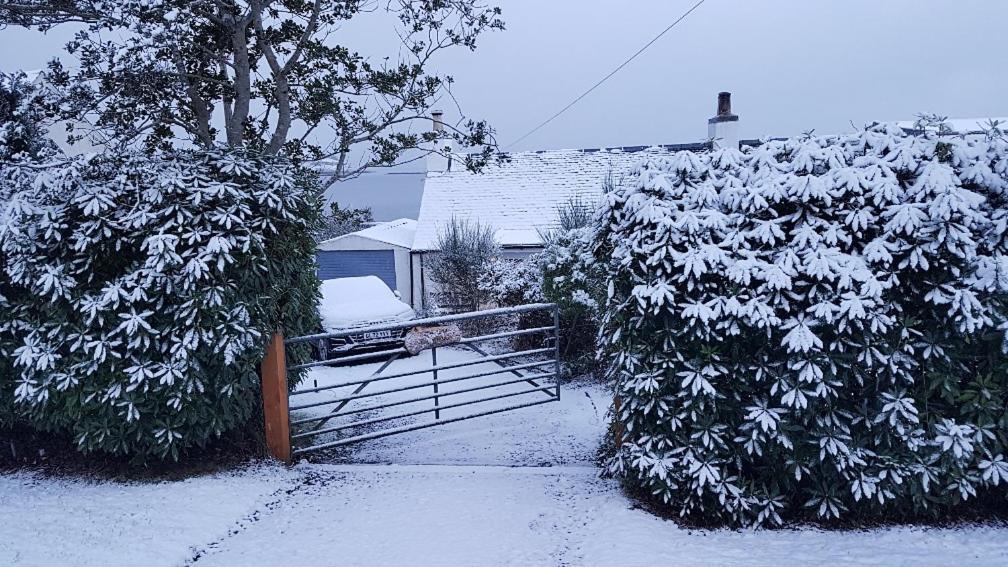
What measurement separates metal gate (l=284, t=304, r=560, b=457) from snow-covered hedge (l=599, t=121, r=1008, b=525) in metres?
2.38

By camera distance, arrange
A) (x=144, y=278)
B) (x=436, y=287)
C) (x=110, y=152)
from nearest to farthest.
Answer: (x=144, y=278) → (x=110, y=152) → (x=436, y=287)

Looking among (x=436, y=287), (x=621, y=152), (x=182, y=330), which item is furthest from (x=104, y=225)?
(x=621, y=152)

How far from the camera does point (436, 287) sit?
15344mm

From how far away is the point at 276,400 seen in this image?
510 cm

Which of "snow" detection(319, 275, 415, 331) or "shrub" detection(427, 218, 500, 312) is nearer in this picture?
"snow" detection(319, 275, 415, 331)

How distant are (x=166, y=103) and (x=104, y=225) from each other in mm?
3931

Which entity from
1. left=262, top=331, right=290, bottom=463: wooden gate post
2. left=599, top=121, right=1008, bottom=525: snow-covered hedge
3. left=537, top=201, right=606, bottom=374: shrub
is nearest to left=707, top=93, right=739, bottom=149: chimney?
left=537, top=201, right=606, bottom=374: shrub

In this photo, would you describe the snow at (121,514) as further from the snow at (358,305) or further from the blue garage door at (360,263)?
the blue garage door at (360,263)

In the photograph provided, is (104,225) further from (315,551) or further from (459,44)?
(459,44)

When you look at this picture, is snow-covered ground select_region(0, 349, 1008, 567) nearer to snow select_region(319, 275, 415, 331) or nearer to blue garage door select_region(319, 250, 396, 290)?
snow select_region(319, 275, 415, 331)

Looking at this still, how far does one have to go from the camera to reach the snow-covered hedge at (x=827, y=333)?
3621mm

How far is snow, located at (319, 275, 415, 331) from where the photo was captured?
32.8 feet

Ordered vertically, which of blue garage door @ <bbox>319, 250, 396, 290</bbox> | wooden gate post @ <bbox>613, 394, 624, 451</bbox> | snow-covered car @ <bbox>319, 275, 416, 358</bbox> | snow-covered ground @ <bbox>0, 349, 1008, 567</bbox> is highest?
blue garage door @ <bbox>319, 250, 396, 290</bbox>

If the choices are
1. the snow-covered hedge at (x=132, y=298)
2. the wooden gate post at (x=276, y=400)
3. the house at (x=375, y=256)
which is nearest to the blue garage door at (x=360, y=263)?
the house at (x=375, y=256)
